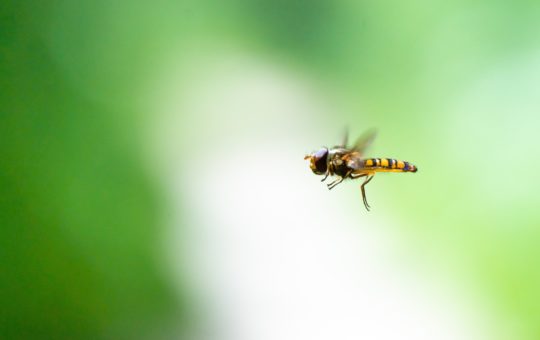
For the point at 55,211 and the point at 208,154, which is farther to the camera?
the point at 208,154

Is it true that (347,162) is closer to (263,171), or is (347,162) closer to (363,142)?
(363,142)

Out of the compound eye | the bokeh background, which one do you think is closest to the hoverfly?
the compound eye

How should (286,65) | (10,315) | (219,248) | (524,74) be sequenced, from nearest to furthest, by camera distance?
(10,315) → (524,74) → (219,248) → (286,65)

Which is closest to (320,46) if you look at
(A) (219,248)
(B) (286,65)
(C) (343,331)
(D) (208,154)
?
(B) (286,65)

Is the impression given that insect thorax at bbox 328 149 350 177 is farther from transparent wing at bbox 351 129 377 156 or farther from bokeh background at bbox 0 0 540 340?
bokeh background at bbox 0 0 540 340

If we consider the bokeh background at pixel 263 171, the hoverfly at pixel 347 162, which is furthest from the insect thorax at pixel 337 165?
the bokeh background at pixel 263 171

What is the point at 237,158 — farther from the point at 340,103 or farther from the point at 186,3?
the point at 186,3

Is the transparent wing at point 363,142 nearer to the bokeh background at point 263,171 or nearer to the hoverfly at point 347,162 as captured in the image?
the hoverfly at point 347,162
